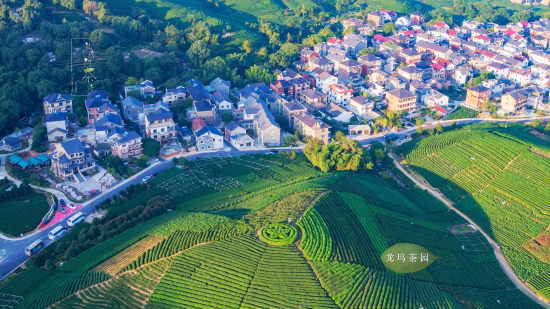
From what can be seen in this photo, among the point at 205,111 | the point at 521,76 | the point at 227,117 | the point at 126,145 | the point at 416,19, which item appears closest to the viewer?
the point at 126,145

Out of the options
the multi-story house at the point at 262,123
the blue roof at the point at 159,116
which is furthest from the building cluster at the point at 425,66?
the blue roof at the point at 159,116

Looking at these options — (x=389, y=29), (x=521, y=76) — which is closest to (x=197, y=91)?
(x=389, y=29)

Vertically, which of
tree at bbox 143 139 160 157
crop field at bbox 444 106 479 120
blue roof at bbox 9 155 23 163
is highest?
blue roof at bbox 9 155 23 163

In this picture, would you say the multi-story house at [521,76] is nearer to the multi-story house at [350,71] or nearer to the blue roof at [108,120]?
the multi-story house at [350,71]

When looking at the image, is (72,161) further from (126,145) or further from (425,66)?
(425,66)

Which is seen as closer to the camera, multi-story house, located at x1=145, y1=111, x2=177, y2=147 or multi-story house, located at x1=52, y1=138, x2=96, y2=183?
multi-story house, located at x1=52, y1=138, x2=96, y2=183

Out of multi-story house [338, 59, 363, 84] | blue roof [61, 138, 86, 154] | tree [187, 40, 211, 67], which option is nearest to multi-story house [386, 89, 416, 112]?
multi-story house [338, 59, 363, 84]

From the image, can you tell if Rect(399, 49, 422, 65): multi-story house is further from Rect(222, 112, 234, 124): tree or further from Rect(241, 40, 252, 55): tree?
Rect(222, 112, 234, 124): tree
